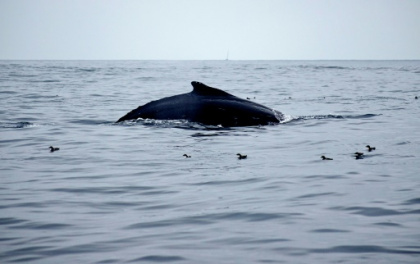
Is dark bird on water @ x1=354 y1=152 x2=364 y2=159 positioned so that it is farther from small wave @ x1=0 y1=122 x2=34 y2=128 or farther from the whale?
small wave @ x1=0 y1=122 x2=34 y2=128

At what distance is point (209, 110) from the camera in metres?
13.3

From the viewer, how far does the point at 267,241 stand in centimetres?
498

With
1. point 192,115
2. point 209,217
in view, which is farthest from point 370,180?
point 192,115

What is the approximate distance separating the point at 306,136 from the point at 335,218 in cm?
665

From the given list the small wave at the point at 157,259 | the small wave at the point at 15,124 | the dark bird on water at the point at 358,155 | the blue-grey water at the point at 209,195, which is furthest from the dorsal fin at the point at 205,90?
the small wave at the point at 157,259

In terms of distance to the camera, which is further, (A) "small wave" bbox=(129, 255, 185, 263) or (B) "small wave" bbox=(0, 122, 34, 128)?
(B) "small wave" bbox=(0, 122, 34, 128)

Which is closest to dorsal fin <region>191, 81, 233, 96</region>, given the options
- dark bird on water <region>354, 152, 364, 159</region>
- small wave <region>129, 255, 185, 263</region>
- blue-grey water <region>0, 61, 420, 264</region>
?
blue-grey water <region>0, 61, 420, 264</region>

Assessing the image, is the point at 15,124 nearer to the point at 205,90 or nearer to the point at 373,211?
the point at 205,90

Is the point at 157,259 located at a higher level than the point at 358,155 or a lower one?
lower

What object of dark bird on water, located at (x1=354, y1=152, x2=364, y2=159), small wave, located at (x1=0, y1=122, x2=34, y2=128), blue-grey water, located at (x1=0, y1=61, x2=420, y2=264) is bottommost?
small wave, located at (x1=0, y1=122, x2=34, y2=128)

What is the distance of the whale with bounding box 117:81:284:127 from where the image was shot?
43.7ft

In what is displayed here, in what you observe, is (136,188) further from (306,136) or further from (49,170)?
(306,136)

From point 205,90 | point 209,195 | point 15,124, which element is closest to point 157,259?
point 209,195

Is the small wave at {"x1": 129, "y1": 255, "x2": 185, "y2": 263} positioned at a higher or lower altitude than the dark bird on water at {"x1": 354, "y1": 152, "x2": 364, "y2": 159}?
lower
